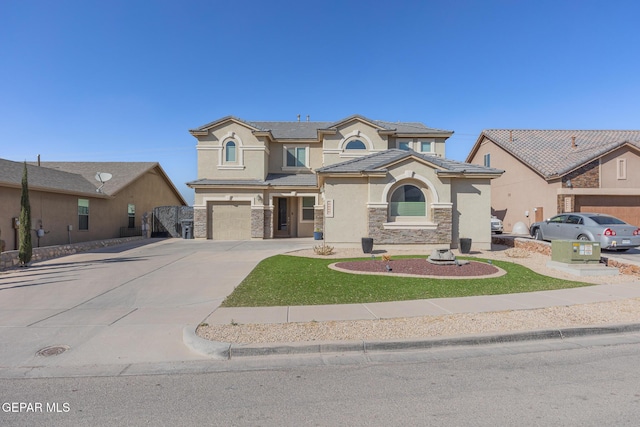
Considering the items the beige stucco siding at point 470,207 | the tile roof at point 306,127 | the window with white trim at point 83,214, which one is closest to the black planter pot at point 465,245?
the beige stucco siding at point 470,207

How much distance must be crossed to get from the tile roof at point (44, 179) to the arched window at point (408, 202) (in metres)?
15.7

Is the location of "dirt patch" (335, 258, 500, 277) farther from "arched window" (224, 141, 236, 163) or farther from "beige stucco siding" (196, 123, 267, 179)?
"arched window" (224, 141, 236, 163)

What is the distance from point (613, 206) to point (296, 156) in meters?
20.1

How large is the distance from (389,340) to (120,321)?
480cm

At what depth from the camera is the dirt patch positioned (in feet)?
33.2

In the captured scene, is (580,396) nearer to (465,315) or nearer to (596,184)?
(465,315)

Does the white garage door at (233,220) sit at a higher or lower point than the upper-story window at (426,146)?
lower

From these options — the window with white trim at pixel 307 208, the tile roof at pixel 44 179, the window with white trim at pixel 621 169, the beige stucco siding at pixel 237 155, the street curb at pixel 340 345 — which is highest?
the beige stucco siding at pixel 237 155

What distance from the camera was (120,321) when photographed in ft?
20.5

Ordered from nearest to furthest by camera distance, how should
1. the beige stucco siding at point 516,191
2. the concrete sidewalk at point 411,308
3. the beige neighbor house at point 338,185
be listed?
the concrete sidewalk at point 411,308, the beige neighbor house at point 338,185, the beige stucco siding at point 516,191

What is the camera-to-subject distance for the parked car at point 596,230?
13.3 m

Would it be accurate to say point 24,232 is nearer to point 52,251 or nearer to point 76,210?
point 52,251

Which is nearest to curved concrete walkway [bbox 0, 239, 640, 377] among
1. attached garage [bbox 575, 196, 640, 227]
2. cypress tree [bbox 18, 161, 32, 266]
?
cypress tree [bbox 18, 161, 32, 266]

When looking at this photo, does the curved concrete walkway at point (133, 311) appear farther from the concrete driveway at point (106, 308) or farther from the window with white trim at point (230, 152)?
the window with white trim at point (230, 152)
